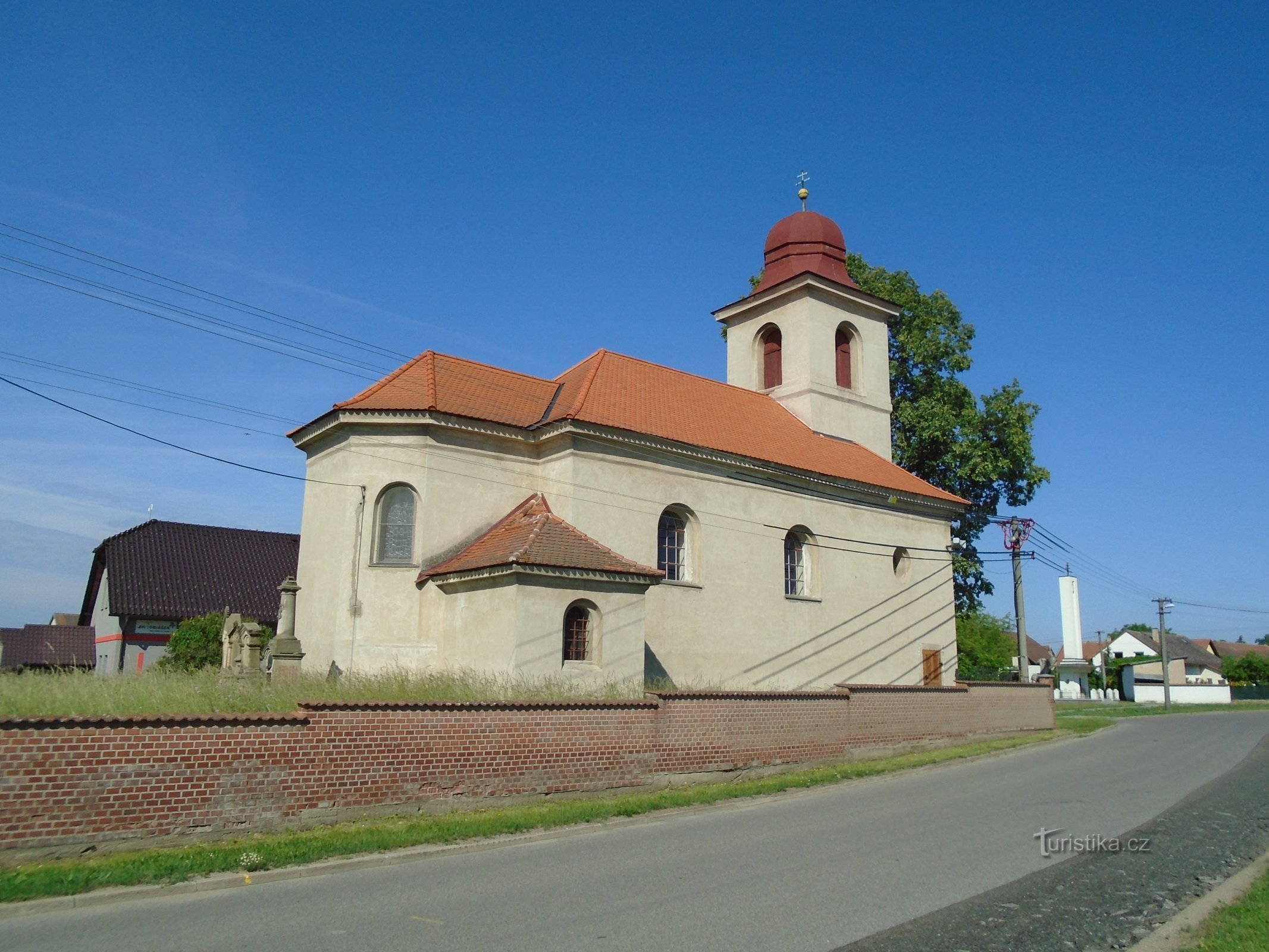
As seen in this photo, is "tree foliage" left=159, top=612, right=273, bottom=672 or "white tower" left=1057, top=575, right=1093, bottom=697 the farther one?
"white tower" left=1057, top=575, right=1093, bottom=697

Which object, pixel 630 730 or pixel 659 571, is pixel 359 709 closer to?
pixel 630 730

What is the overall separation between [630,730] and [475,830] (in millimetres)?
3762

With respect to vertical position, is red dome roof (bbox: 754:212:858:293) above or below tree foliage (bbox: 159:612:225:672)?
above

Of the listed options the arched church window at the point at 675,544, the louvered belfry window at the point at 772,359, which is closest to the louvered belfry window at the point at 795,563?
the arched church window at the point at 675,544

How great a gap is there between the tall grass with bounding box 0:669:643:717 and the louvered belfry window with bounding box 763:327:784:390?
1529 centimetres

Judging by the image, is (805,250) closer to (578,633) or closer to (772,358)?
(772,358)

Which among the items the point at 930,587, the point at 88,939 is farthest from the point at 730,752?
the point at 930,587

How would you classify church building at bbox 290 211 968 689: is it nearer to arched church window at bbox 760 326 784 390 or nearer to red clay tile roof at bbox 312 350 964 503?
red clay tile roof at bbox 312 350 964 503

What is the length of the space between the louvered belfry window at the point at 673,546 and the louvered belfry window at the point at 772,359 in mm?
9595

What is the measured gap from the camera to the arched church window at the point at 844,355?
29734 mm

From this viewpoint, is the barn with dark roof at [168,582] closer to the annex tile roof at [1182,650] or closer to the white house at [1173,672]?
the white house at [1173,672]

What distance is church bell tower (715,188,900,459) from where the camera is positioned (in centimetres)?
2870

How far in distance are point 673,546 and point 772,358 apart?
10887 mm

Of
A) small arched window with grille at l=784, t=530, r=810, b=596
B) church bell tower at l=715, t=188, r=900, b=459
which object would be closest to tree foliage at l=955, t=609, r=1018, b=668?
church bell tower at l=715, t=188, r=900, b=459
